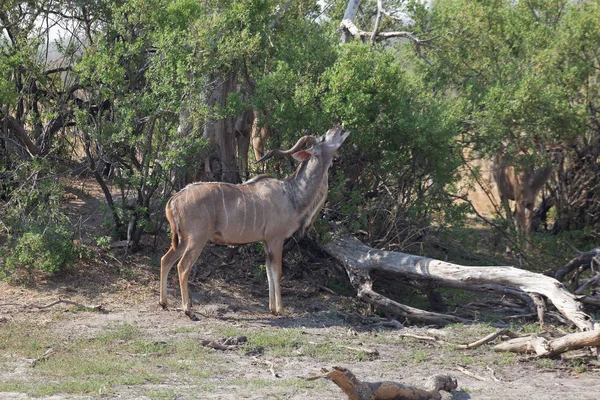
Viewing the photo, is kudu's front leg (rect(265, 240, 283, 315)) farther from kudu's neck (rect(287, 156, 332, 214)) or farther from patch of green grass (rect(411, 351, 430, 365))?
patch of green grass (rect(411, 351, 430, 365))

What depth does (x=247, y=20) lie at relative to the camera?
31.8ft

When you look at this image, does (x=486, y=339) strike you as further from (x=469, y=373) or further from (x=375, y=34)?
(x=375, y=34)

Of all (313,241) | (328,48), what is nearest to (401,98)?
(328,48)

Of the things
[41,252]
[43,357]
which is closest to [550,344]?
[43,357]

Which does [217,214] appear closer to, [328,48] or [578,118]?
[328,48]

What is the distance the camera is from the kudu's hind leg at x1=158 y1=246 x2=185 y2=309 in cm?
852

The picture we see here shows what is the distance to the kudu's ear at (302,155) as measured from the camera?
9.01 metres

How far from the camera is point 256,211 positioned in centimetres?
868

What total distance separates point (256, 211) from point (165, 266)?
3.34 feet

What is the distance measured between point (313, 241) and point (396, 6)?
399cm

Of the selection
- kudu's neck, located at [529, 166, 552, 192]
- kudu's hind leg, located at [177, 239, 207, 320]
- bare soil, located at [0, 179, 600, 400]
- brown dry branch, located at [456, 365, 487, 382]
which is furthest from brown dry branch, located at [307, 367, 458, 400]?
kudu's neck, located at [529, 166, 552, 192]

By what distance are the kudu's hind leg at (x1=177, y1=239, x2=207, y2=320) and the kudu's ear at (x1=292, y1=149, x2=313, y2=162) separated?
1330 millimetres

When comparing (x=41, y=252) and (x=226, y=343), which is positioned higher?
(x=41, y=252)

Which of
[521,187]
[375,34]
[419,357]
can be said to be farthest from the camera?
[521,187]
